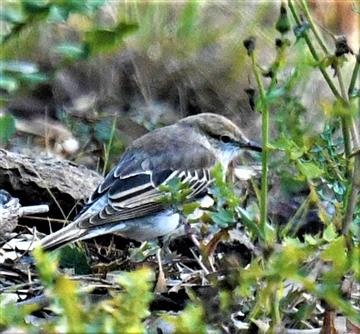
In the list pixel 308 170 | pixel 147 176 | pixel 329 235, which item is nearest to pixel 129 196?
pixel 147 176

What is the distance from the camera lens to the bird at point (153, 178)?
6207mm

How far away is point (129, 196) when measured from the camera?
22.0 feet

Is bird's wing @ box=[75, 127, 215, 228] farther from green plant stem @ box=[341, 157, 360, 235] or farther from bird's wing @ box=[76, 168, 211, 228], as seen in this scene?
green plant stem @ box=[341, 157, 360, 235]

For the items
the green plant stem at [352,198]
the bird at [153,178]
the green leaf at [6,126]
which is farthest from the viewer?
the bird at [153,178]

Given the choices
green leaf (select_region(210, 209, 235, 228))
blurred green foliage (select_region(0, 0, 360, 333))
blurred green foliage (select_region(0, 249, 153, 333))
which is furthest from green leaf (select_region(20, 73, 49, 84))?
green leaf (select_region(210, 209, 235, 228))

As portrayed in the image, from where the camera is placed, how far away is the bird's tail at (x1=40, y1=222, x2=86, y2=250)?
5691mm

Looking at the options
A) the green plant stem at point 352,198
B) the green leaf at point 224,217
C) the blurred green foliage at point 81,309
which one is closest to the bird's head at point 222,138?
the green leaf at point 224,217

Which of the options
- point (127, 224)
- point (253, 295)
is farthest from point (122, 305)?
point (127, 224)

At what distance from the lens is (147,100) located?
898 cm

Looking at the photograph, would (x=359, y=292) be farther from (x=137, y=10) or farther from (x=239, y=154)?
(x=137, y=10)

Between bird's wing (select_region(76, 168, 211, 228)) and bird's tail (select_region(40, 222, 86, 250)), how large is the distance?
107mm

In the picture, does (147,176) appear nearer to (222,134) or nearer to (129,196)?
(129,196)

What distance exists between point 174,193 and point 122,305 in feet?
5.82

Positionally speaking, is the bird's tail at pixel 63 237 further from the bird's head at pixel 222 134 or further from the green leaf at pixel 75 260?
the bird's head at pixel 222 134
